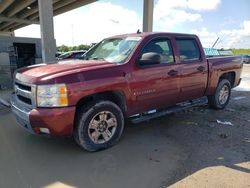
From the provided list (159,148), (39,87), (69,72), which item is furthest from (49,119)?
(159,148)

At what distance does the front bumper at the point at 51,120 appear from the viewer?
362cm

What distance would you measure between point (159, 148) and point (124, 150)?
593 millimetres

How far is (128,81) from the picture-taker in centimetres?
431

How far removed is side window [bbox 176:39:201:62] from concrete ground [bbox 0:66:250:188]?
4.72 ft

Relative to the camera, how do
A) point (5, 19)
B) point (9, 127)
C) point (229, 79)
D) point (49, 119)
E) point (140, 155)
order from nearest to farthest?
point (49, 119) → point (140, 155) → point (9, 127) → point (229, 79) → point (5, 19)

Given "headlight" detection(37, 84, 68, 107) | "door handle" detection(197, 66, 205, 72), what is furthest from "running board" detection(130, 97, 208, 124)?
"headlight" detection(37, 84, 68, 107)

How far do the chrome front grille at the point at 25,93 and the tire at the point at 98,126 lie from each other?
726 mm

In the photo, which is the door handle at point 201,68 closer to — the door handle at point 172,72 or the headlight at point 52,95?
the door handle at point 172,72

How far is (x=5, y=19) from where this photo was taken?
2622 centimetres

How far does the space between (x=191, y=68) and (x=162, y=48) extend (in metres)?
0.86

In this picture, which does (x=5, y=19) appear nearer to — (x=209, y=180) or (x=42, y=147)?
(x=42, y=147)

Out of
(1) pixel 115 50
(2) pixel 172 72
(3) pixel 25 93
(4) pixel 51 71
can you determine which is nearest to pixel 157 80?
(2) pixel 172 72

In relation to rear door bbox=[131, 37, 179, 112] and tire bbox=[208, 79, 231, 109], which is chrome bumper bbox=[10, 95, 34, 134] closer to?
rear door bbox=[131, 37, 179, 112]

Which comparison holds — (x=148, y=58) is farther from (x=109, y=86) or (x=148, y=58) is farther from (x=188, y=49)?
(x=188, y=49)
